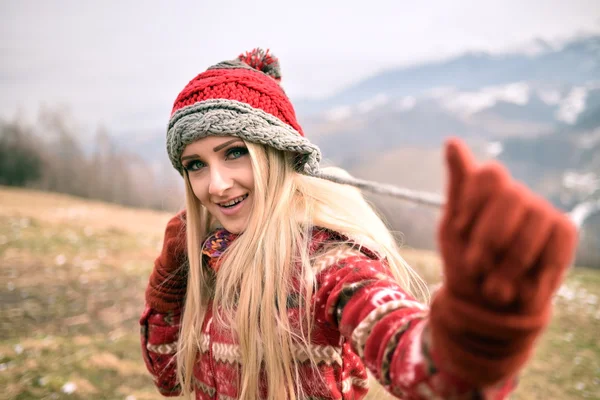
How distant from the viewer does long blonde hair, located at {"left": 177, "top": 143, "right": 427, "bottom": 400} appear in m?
1.62

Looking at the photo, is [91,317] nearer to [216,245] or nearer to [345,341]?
[216,245]

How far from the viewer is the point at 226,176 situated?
5.98 feet

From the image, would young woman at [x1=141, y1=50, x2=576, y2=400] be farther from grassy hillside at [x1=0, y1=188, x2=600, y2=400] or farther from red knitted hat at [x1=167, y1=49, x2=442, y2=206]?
grassy hillside at [x1=0, y1=188, x2=600, y2=400]

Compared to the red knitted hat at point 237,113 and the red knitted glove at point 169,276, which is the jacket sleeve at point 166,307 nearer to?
the red knitted glove at point 169,276

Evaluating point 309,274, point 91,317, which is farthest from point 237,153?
point 91,317

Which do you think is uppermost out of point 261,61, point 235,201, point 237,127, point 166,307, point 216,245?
point 261,61

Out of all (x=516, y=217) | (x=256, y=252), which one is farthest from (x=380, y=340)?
(x=256, y=252)

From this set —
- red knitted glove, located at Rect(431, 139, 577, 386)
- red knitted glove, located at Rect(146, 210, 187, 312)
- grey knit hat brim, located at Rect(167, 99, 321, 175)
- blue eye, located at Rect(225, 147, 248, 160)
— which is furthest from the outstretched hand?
red knitted glove, located at Rect(146, 210, 187, 312)

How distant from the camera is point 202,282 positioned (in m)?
2.06

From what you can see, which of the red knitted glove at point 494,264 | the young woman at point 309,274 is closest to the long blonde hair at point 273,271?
the young woman at point 309,274

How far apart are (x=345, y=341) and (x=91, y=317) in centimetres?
455

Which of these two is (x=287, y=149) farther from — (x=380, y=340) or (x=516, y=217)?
(x=516, y=217)

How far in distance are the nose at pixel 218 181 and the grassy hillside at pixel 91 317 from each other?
2.16 metres

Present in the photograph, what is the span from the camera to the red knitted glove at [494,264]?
68 centimetres
